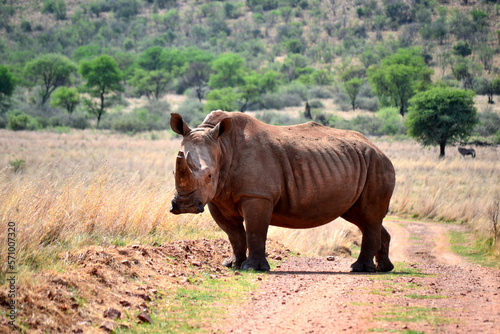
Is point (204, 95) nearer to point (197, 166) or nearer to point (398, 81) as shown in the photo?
point (398, 81)

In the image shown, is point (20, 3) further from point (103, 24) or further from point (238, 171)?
point (238, 171)

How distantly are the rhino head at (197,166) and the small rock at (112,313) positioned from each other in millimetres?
2126

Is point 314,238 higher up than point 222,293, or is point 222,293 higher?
point 222,293

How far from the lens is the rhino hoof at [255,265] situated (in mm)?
8422

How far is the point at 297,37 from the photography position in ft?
376

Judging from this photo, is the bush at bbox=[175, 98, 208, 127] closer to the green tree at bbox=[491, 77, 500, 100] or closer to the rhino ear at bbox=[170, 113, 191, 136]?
the green tree at bbox=[491, 77, 500, 100]

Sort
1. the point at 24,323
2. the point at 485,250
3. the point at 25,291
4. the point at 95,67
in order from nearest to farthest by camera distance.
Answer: the point at 24,323, the point at 25,291, the point at 485,250, the point at 95,67

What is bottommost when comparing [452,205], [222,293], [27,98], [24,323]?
[27,98]

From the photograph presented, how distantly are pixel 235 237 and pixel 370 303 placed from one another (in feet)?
10.0

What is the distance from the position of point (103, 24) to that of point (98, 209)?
12505 centimetres

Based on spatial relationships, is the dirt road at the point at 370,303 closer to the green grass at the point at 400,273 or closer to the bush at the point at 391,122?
the green grass at the point at 400,273

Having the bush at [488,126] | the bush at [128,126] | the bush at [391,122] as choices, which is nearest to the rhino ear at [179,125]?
the bush at [128,126]

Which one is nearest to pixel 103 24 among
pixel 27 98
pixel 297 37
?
pixel 297 37

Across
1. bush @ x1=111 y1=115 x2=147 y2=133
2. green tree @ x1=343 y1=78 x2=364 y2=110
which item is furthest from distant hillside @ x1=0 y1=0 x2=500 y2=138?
bush @ x1=111 y1=115 x2=147 y2=133
